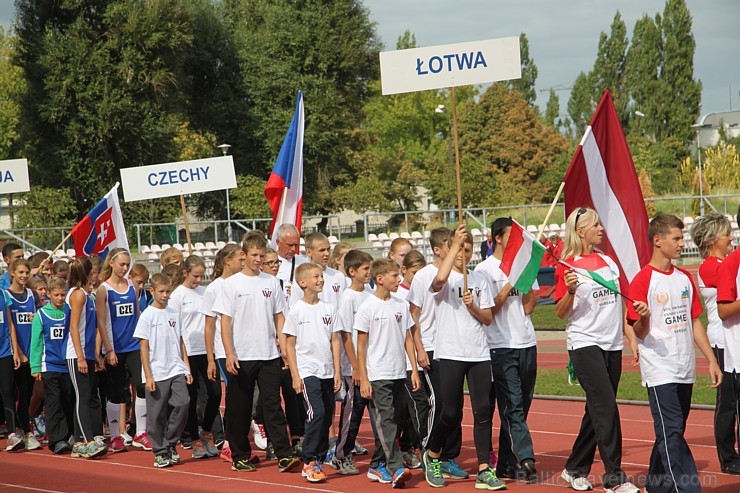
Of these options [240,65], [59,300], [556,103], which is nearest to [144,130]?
[240,65]

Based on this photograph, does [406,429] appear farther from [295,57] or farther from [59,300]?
[295,57]

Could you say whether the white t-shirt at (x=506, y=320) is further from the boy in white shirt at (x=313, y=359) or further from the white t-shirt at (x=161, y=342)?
the white t-shirt at (x=161, y=342)

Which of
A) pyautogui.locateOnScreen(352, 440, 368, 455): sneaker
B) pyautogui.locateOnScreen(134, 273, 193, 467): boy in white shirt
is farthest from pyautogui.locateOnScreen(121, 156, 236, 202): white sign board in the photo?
pyautogui.locateOnScreen(352, 440, 368, 455): sneaker

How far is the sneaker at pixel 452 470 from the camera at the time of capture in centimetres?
849

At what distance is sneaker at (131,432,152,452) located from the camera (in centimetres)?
1061

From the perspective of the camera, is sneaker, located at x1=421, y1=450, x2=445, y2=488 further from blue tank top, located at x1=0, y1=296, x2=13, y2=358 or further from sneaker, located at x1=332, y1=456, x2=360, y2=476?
blue tank top, located at x1=0, y1=296, x2=13, y2=358

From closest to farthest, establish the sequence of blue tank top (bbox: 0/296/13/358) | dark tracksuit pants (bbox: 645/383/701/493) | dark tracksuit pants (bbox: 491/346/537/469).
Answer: dark tracksuit pants (bbox: 645/383/701/493) < dark tracksuit pants (bbox: 491/346/537/469) < blue tank top (bbox: 0/296/13/358)

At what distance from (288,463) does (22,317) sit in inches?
147

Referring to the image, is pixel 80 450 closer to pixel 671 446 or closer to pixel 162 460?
pixel 162 460

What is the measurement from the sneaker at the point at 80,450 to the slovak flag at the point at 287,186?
3.72 m

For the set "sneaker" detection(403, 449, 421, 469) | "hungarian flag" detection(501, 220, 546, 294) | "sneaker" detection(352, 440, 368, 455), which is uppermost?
"hungarian flag" detection(501, 220, 546, 294)

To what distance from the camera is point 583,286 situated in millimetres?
7602

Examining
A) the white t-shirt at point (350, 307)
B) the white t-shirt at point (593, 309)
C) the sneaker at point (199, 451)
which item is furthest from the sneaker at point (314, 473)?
the white t-shirt at point (593, 309)

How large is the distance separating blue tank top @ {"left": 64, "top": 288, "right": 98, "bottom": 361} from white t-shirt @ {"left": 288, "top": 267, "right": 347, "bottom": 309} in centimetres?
206
